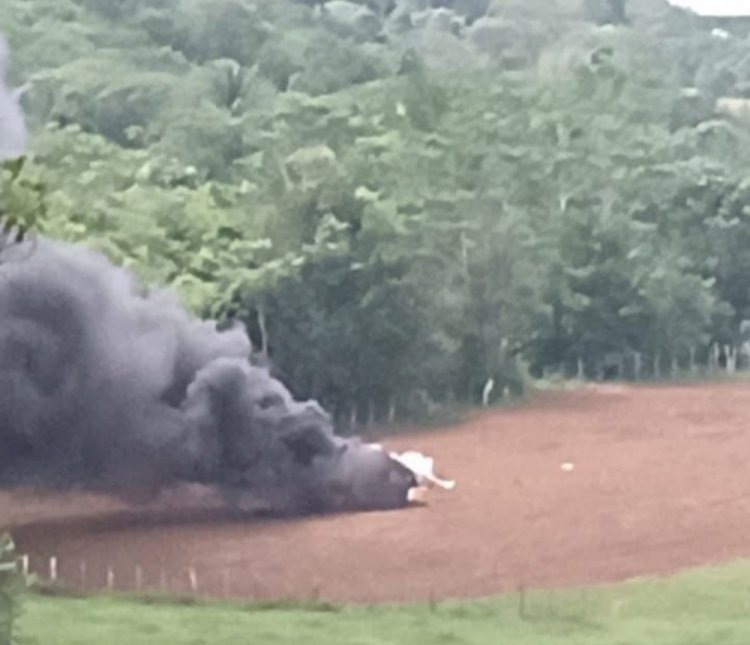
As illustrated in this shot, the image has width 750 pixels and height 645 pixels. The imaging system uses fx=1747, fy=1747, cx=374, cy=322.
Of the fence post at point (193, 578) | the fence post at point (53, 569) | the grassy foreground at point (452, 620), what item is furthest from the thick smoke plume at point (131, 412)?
the grassy foreground at point (452, 620)

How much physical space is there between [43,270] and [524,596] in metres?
2.97

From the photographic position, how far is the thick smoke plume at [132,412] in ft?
27.8

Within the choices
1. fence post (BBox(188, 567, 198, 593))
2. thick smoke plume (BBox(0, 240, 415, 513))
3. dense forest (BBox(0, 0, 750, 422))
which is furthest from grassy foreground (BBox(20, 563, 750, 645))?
dense forest (BBox(0, 0, 750, 422))

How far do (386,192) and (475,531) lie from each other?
3832 mm

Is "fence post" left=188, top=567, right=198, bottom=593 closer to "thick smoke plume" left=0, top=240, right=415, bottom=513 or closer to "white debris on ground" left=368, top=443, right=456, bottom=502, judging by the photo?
"thick smoke plume" left=0, top=240, right=415, bottom=513

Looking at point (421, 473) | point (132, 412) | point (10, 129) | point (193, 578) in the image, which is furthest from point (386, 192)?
point (193, 578)

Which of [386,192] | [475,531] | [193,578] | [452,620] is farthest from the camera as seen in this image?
[386,192]

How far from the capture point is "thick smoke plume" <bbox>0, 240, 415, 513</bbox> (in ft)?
27.8

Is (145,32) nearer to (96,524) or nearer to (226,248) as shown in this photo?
(226,248)

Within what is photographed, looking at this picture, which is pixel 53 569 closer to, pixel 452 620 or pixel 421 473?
pixel 452 620

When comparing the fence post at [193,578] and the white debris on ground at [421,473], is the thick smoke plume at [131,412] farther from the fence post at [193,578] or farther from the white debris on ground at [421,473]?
the fence post at [193,578]

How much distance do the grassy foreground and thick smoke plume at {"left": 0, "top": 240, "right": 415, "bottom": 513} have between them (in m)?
1.74

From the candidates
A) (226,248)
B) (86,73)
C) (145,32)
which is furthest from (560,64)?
(226,248)

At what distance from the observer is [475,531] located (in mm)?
8000
